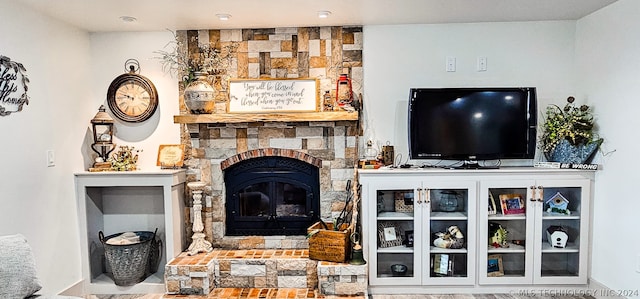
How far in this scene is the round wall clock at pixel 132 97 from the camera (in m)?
3.65

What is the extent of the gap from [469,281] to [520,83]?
1735 millimetres

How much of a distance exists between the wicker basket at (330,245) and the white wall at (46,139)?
196 cm

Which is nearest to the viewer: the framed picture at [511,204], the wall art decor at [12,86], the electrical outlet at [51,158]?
the wall art decor at [12,86]

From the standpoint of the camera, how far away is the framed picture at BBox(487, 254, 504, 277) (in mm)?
3348

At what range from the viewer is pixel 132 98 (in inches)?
145

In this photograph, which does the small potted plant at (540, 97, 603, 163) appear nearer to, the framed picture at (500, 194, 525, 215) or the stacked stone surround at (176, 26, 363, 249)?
the framed picture at (500, 194, 525, 215)

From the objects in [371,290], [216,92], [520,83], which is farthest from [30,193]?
[520,83]

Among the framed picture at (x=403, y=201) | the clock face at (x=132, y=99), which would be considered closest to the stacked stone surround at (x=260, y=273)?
the framed picture at (x=403, y=201)

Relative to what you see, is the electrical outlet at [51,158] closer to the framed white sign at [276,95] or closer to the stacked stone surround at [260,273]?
the stacked stone surround at [260,273]

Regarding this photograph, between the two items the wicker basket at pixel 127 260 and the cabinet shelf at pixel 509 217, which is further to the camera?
the wicker basket at pixel 127 260

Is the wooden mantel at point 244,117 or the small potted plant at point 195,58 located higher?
the small potted plant at point 195,58

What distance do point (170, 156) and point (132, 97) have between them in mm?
635

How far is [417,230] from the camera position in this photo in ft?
10.8

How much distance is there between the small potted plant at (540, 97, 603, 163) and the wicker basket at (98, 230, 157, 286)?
3477 millimetres
